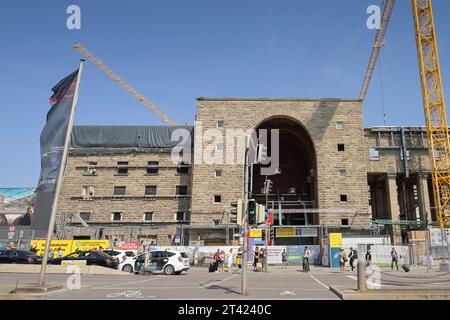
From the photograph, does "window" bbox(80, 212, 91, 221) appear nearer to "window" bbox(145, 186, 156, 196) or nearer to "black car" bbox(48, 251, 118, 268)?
"window" bbox(145, 186, 156, 196)

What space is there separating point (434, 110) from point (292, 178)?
21.5 m

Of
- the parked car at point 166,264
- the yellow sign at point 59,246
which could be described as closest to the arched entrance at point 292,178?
the yellow sign at point 59,246

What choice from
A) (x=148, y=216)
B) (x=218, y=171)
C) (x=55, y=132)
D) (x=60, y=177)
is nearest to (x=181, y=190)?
(x=148, y=216)

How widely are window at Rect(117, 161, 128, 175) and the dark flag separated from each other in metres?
34.0

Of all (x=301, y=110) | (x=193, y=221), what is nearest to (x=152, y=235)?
(x=193, y=221)

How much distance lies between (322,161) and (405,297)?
114ft

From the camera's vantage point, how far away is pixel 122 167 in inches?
1886

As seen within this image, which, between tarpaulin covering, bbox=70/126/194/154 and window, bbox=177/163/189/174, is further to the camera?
tarpaulin covering, bbox=70/126/194/154

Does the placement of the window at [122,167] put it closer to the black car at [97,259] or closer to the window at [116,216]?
the window at [116,216]

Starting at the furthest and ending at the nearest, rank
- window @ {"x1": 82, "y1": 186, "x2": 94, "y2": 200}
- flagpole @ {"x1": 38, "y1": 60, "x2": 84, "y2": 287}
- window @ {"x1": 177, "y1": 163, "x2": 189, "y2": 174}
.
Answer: window @ {"x1": 177, "y1": 163, "x2": 189, "y2": 174}
window @ {"x1": 82, "y1": 186, "x2": 94, "y2": 200}
flagpole @ {"x1": 38, "y1": 60, "x2": 84, "y2": 287}

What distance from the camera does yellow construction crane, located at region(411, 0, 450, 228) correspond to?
4653cm

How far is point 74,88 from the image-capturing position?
46.4 ft

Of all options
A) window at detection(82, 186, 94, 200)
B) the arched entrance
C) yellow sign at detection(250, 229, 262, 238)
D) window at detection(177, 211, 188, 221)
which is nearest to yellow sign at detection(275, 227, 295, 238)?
yellow sign at detection(250, 229, 262, 238)
